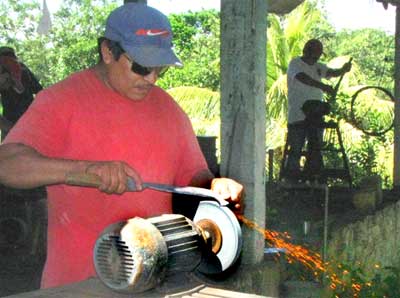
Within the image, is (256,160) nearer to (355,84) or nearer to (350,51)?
(355,84)

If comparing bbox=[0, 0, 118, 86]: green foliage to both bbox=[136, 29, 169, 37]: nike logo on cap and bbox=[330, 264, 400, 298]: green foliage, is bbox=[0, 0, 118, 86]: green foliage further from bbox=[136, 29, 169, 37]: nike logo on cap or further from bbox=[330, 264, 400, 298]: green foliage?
bbox=[136, 29, 169, 37]: nike logo on cap

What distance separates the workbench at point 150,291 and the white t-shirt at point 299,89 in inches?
282

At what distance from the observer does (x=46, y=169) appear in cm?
262

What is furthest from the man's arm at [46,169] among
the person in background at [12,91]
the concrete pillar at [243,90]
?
the person in background at [12,91]

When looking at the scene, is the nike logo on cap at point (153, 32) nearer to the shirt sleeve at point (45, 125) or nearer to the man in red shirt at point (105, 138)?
the man in red shirt at point (105, 138)

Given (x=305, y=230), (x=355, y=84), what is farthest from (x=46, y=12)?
(x=355, y=84)

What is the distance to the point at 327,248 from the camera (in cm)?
677

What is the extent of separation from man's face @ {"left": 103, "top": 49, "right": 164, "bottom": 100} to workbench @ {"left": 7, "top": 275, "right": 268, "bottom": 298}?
2.24ft

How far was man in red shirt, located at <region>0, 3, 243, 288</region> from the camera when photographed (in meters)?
2.77

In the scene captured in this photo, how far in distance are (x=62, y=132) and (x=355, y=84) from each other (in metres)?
16.6

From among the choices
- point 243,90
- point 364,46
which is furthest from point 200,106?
point 364,46

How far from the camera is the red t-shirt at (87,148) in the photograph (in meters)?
2.80

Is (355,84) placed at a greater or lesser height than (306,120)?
greater

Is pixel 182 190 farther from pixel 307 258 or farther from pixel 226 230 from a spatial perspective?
pixel 307 258
